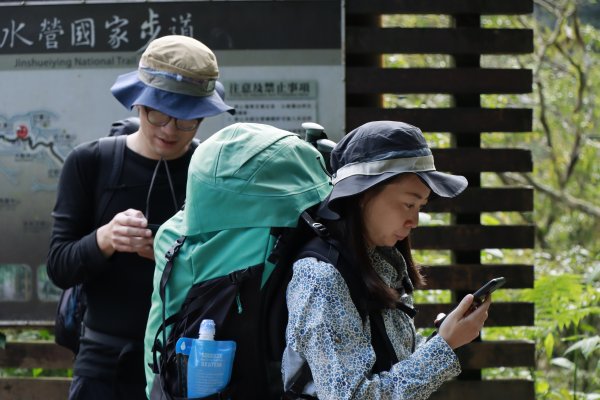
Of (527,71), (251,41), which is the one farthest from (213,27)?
(527,71)

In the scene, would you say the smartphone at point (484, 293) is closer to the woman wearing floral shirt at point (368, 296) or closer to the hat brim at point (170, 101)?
the woman wearing floral shirt at point (368, 296)

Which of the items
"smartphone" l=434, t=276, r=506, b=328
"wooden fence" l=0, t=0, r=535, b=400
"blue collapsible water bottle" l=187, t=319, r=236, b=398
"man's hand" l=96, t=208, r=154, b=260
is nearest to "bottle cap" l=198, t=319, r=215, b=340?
"blue collapsible water bottle" l=187, t=319, r=236, b=398

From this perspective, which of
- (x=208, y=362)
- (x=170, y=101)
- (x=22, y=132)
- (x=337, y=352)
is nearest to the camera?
(x=337, y=352)

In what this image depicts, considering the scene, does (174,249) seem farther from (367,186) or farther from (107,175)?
(107,175)

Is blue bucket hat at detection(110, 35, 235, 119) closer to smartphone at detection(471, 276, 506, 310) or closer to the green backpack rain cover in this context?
the green backpack rain cover

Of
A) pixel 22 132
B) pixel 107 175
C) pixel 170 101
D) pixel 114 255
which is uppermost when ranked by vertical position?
pixel 170 101

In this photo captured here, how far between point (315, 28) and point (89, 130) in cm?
123

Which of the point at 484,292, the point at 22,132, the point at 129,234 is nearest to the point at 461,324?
the point at 484,292

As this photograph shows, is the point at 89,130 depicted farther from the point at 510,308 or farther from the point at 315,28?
the point at 510,308

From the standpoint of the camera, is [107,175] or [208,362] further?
[107,175]

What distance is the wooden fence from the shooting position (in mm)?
4973

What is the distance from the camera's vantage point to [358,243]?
7.65 ft

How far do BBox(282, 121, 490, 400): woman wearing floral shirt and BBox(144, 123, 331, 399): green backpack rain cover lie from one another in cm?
8

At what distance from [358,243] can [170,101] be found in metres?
1.05
